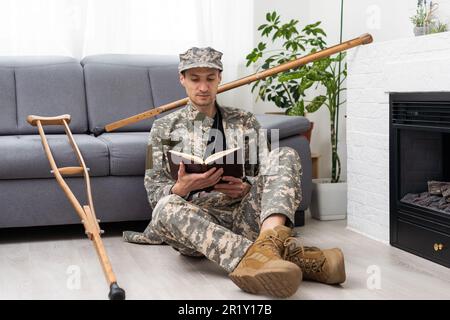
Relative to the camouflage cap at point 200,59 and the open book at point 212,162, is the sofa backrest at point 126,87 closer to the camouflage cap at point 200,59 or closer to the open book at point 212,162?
the camouflage cap at point 200,59

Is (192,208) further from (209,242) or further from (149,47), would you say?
(149,47)

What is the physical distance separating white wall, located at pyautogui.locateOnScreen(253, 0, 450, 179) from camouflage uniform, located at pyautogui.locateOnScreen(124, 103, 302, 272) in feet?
3.77

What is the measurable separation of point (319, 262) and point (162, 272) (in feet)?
2.00

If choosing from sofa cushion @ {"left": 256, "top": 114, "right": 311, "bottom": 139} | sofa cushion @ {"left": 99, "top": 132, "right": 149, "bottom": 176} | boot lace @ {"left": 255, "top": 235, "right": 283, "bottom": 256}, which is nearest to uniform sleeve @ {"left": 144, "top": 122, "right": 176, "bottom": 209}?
sofa cushion @ {"left": 99, "top": 132, "right": 149, "bottom": 176}

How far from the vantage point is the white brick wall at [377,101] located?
2855mm

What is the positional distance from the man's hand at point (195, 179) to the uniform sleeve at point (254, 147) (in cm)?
32

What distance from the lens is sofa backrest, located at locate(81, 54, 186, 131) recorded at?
385cm

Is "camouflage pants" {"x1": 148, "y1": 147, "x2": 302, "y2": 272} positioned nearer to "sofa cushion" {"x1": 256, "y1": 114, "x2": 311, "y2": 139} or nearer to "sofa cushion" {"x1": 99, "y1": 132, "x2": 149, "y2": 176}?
"sofa cushion" {"x1": 99, "y1": 132, "x2": 149, "y2": 176}

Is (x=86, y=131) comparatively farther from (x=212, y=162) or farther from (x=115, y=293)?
(x=115, y=293)

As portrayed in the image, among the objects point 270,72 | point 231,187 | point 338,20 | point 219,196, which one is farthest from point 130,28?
point 231,187

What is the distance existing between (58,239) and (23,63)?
1107mm

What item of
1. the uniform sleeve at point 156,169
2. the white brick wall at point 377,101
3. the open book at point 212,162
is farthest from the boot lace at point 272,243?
the white brick wall at point 377,101

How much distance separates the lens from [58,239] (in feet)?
10.8
